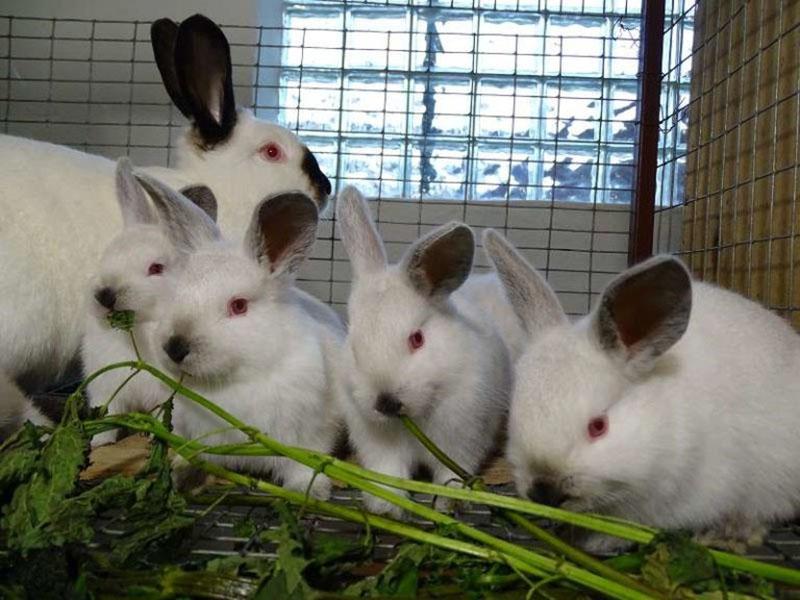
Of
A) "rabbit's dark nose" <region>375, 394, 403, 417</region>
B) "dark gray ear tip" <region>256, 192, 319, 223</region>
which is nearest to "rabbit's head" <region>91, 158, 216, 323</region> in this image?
"dark gray ear tip" <region>256, 192, 319, 223</region>

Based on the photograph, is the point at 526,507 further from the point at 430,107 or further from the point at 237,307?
the point at 430,107

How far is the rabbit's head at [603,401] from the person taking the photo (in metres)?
1.50

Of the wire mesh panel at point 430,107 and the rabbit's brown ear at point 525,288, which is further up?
the wire mesh panel at point 430,107

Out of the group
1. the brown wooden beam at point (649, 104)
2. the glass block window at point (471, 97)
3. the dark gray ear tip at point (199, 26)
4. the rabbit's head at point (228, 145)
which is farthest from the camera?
the glass block window at point (471, 97)

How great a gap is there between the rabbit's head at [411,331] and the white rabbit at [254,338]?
0.50 ft

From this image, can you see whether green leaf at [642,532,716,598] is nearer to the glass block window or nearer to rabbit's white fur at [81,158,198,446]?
rabbit's white fur at [81,158,198,446]

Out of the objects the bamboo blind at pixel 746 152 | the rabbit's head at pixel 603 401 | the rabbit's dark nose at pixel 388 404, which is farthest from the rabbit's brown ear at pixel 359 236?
the bamboo blind at pixel 746 152

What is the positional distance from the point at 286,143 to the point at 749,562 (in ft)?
7.06

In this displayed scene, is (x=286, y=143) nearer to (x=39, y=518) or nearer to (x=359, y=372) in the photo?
(x=359, y=372)

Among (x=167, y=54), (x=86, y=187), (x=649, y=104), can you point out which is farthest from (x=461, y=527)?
(x=649, y=104)

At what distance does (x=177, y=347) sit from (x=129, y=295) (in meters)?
0.39

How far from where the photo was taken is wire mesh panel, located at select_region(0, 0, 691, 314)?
12.1ft

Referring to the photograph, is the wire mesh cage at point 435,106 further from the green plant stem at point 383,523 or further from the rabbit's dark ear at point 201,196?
the green plant stem at point 383,523

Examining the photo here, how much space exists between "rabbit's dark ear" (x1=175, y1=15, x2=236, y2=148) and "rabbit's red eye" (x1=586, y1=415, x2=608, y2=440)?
71.4 inches
